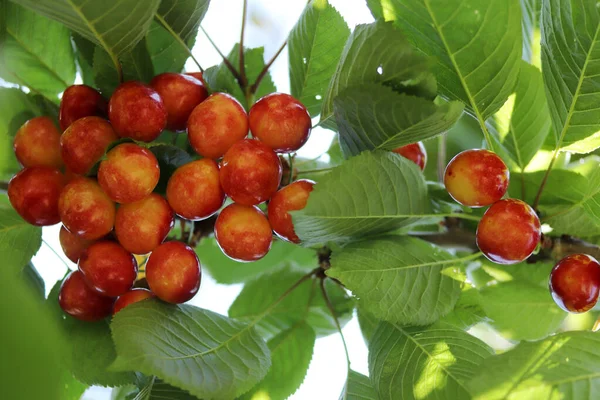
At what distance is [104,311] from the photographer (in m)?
0.65

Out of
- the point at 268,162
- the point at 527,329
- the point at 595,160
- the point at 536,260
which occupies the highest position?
the point at 268,162

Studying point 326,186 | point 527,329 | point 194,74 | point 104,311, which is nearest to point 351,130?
point 326,186

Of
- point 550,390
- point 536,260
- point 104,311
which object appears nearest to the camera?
point 550,390

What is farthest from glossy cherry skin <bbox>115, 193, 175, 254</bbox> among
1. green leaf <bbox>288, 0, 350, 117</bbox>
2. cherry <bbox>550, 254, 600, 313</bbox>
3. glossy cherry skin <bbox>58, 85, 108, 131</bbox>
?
cherry <bbox>550, 254, 600, 313</bbox>

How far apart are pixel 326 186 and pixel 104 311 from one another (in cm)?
29

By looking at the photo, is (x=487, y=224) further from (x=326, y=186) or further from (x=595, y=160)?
(x=595, y=160)

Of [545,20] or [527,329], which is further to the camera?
[527,329]

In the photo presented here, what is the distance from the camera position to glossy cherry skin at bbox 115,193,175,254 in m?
0.59

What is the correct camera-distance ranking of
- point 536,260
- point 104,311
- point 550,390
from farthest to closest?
point 536,260 < point 104,311 < point 550,390

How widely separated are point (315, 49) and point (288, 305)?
1.21 feet

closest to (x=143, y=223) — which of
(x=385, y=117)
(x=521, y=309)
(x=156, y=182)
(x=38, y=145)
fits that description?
(x=156, y=182)

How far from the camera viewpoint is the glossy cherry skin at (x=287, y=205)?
0.58 m

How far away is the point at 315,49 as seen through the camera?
0.71 meters

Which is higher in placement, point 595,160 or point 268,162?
point 268,162
